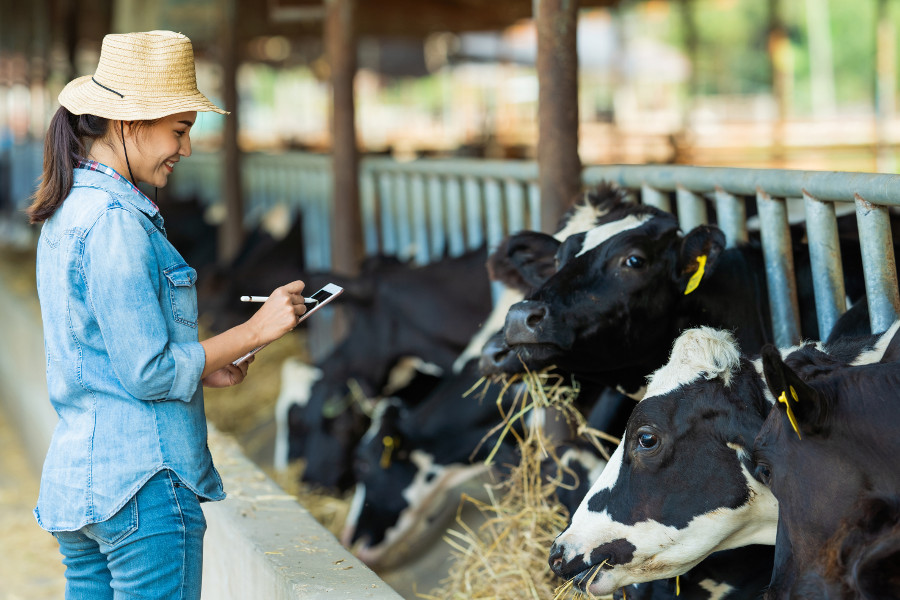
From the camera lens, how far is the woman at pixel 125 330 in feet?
7.04

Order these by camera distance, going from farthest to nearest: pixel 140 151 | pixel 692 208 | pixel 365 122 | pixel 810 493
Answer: pixel 365 122 → pixel 692 208 → pixel 140 151 → pixel 810 493

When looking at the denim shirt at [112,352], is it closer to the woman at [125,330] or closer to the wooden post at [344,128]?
the woman at [125,330]

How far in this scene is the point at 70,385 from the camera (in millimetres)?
2225

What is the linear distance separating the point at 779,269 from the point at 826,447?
1.30 meters

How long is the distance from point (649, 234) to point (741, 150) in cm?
1298

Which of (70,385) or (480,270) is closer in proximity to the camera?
(70,385)

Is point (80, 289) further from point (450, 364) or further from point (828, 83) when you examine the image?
point (828, 83)

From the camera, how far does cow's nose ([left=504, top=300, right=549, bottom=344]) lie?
2787 mm

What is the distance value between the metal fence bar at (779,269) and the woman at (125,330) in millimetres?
1470

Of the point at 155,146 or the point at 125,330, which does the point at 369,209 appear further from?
the point at 125,330

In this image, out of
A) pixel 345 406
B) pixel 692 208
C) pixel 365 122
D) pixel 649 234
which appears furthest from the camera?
pixel 365 122

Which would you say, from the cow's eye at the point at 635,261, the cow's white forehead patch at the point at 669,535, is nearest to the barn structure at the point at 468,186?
the cow's eye at the point at 635,261

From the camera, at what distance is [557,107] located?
3.83m

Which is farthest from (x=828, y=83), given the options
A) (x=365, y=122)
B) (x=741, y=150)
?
(x=741, y=150)
